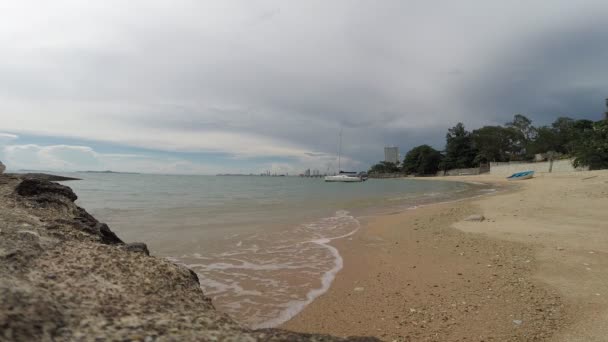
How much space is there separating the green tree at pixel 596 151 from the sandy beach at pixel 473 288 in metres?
38.3

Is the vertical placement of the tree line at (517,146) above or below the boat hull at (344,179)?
above

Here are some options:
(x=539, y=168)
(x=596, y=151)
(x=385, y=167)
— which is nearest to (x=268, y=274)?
(x=596, y=151)

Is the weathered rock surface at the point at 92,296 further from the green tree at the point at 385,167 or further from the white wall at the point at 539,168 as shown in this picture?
the green tree at the point at 385,167

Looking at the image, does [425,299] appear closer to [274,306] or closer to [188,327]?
[274,306]

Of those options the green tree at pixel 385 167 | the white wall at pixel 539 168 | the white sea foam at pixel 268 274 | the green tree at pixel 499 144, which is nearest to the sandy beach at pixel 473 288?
the white sea foam at pixel 268 274

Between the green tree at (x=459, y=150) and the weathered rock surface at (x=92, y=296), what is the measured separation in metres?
111

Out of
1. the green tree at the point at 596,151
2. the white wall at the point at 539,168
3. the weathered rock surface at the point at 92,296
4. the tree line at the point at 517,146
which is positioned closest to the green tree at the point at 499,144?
the tree line at the point at 517,146

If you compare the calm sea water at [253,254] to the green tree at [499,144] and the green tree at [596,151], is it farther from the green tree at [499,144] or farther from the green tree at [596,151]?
the green tree at [499,144]

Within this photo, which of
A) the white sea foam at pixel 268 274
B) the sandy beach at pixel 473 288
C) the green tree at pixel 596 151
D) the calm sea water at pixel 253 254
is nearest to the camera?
the sandy beach at pixel 473 288

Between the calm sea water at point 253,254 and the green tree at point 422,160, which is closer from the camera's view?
the calm sea water at point 253,254

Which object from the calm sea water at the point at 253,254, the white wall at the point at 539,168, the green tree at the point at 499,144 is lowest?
the calm sea water at the point at 253,254

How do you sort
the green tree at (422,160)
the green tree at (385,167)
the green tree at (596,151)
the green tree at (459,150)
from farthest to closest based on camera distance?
1. the green tree at (385,167)
2. the green tree at (422,160)
3. the green tree at (459,150)
4. the green tree at (596,151)

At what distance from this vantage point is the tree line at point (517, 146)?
38.4 m

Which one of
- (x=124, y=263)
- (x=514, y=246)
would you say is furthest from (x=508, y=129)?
(x=124, y=263)
